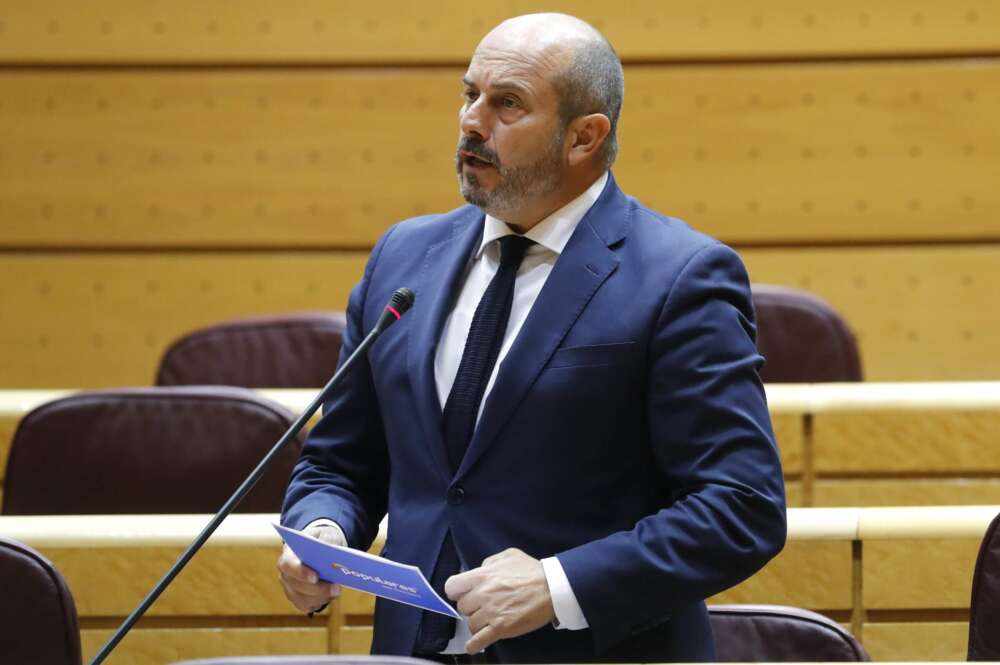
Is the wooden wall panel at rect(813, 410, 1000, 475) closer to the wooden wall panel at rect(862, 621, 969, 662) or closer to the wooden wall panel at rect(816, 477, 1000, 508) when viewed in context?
the wooden wall panel at rect(816, 477, 1000, 508)

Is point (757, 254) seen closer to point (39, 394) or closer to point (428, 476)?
point (39, 394)

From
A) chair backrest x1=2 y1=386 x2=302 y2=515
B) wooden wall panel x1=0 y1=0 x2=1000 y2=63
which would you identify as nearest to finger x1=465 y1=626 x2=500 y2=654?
chair backrest x1=2 y1=386 x2=302 y2=515

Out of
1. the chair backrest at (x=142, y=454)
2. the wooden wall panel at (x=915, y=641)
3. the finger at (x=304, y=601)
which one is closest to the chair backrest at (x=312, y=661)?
the finger at (x=304, y=601)

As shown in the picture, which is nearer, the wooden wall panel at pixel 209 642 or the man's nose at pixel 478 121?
the man's nose at pixel 478 121

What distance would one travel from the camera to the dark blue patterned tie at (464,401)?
1.42m

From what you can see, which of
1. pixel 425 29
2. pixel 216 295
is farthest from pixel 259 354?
pixel 425 29

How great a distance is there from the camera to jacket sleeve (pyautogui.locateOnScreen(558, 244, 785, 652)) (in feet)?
4.32

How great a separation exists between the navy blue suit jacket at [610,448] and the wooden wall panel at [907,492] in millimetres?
1165

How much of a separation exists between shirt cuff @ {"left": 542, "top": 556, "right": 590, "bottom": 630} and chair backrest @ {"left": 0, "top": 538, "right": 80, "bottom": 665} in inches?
21.4

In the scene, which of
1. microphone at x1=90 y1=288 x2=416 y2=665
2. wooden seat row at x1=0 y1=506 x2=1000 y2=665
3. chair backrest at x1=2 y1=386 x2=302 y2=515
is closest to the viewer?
microphone at x1=90 y1=288 x2=416 y2=665

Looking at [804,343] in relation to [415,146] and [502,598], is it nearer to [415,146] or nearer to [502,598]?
[415,146]

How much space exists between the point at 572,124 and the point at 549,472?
1.16ft

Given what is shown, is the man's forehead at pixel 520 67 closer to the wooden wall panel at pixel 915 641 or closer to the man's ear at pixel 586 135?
the man's ear at pixel 586 135

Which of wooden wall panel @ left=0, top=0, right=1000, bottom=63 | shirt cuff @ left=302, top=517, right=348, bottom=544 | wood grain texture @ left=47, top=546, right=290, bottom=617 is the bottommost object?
wood grain texture @ left=47, top=546, right=290, bottom=617
